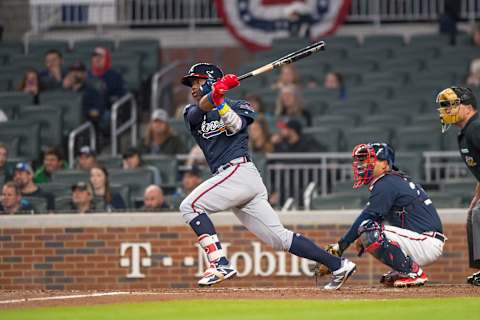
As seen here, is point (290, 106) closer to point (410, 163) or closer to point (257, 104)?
point (257, 104)

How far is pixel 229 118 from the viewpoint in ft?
33.0

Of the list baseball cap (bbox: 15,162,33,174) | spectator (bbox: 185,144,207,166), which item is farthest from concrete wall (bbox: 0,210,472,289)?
spectator (bbox: 185,144,207,166)

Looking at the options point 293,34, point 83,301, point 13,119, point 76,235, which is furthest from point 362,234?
point 293,34

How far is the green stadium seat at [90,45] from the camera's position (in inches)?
753

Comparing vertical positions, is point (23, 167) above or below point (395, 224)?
above

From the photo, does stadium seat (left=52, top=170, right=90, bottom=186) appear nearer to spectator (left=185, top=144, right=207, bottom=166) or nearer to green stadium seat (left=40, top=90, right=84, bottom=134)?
spectator (left=185, top=144, right=207, bottom=166)

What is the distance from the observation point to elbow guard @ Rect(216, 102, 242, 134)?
10.0 metres

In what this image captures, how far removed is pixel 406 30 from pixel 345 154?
18.0 ft

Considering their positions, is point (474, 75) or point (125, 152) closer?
point (125, 152)

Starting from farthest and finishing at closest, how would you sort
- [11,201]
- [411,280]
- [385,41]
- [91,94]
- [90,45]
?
[90,45]
[385,41]
[91,94]
[11,201]
[411,280]

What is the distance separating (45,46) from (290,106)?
4503mm

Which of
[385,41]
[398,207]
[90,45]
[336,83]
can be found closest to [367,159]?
[398,207]

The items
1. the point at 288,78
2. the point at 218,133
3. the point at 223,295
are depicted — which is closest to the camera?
the point at 223,295

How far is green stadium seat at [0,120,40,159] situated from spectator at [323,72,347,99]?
3823 mm
